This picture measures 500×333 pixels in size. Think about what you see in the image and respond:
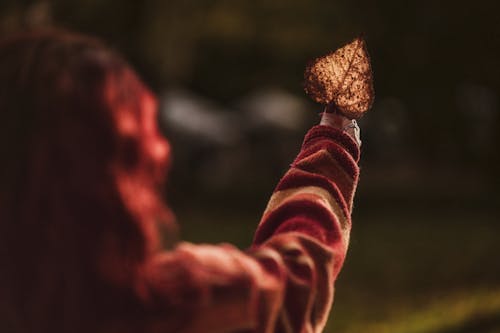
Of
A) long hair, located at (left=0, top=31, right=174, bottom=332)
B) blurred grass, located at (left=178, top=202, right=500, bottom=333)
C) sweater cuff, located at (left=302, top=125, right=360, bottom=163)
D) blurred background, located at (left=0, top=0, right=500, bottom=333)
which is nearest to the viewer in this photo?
long hair, located at (left=0, top=31, right=174, bottom=332)

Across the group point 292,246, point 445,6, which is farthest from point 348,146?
point 445,6

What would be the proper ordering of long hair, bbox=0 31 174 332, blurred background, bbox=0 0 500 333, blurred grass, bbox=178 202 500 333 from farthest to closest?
1. blurred background, bbox=0 0 500 333
2. blurred grass, bbox=178 202 500 333
3. long hair, bbox=0 31 174 332

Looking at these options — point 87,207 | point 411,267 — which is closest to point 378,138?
point 411,267

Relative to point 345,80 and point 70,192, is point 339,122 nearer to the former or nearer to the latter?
point 345,80

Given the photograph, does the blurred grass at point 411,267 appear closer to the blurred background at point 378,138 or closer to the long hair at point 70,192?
the blurred background at point 378,138

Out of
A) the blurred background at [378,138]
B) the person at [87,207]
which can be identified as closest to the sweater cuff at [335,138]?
the blurred background at [378,138]

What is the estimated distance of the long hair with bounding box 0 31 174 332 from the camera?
1.66 meters

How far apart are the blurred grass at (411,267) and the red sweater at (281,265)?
20.2 feet

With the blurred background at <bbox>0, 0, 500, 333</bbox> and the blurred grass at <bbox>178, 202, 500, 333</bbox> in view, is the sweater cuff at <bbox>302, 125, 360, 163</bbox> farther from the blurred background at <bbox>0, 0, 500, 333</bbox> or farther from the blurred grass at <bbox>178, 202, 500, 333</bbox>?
the blurred grass at <bbox>178, 202, 500, 333</bbox>

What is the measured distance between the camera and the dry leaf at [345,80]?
7.37 ft

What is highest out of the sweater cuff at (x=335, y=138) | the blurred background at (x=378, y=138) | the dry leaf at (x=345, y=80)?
the dry leaf at (x=345, y=80)

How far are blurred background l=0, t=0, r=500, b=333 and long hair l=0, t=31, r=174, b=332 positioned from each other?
3.04 feet

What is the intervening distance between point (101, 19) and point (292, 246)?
41.8 ft

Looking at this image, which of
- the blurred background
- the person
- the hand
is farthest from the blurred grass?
the person
